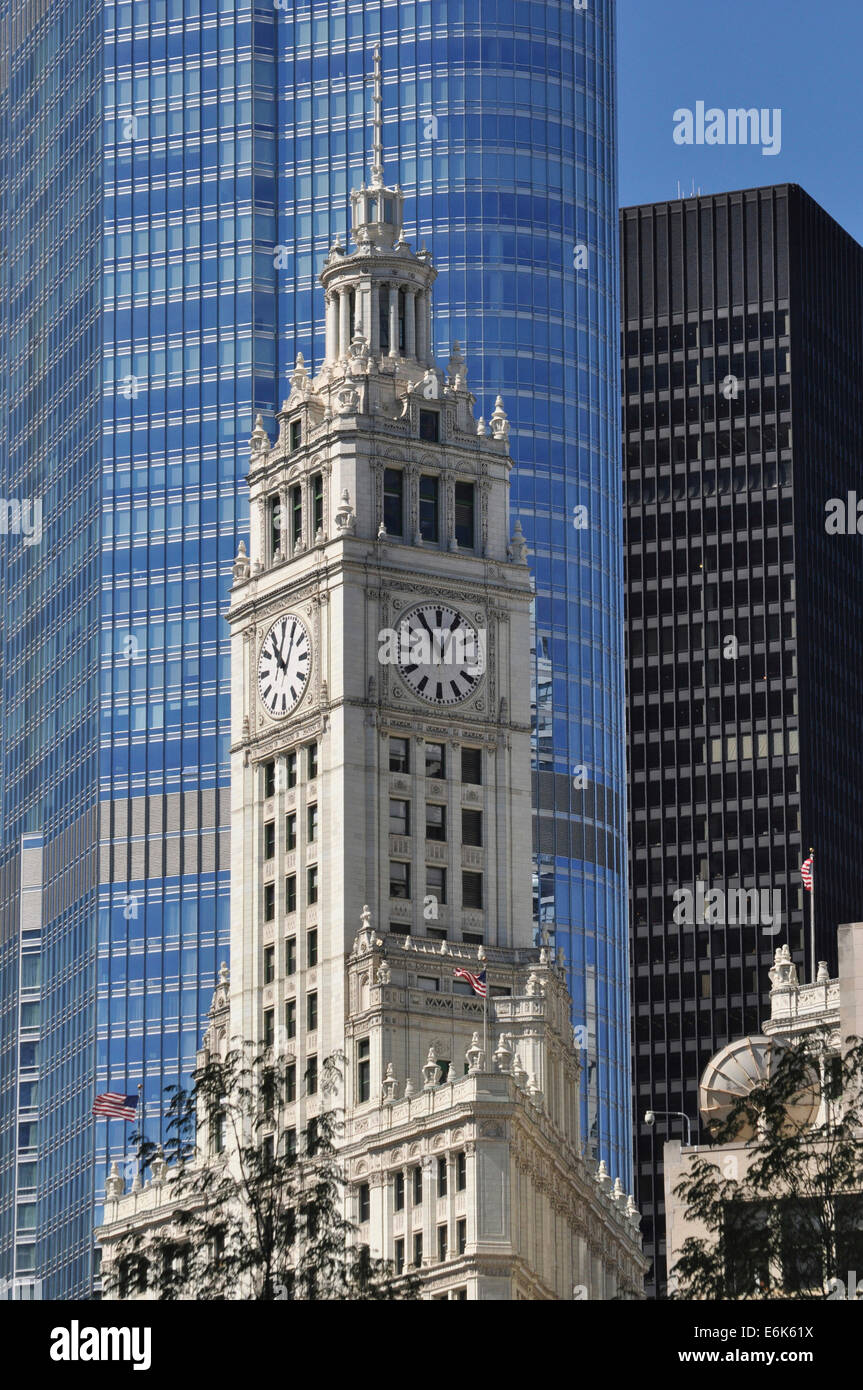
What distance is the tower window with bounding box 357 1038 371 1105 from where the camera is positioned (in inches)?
7485

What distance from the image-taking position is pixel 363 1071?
192125mm

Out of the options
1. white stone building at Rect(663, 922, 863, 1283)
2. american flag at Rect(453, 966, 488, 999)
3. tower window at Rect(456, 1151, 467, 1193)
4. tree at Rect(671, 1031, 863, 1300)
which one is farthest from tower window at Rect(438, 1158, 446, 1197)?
tree at Rect(671, 1031, 863, 1300)

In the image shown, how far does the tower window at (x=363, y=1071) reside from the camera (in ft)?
624

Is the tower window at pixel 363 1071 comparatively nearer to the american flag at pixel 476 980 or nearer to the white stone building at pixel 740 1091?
the american flag at pixel 476 980

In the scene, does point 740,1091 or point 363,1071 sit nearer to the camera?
point 740,1091

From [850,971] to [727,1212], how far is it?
4989cm

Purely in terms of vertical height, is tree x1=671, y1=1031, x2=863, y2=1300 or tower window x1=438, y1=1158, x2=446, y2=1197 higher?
tower window x1=438, y1=1158, x2=446, y2=1197

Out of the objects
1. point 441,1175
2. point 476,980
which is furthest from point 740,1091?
point 441,1175

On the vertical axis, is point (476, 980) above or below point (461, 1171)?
above

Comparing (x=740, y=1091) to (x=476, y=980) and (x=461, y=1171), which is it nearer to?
(x=461, y=1171)

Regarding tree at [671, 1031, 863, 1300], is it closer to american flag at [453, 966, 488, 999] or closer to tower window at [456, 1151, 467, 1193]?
tower window at [456, 1151, 467, 1193]

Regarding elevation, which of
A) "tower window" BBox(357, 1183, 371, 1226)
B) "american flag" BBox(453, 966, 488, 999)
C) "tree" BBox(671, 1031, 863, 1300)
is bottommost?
"tree" BBox(671, 1031, 863, 1300)
